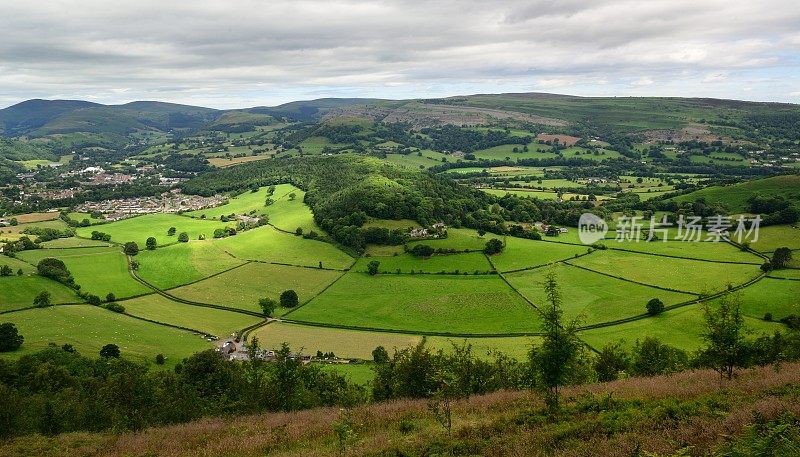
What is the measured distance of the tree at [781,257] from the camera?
A: 83.0m

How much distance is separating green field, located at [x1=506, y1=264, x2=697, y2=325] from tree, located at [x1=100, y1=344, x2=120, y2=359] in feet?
193

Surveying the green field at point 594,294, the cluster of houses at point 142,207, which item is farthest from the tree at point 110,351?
the cluster of houses at point 142,207

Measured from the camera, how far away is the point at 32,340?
66.8 meters

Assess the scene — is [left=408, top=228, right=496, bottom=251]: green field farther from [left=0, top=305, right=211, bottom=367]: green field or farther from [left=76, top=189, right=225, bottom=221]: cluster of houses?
[left=76, top=189, right=225, bottom=221]: cluster of houses

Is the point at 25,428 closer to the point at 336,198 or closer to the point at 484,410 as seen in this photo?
the point at 484,410

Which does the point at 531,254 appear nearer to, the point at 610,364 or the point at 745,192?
the point at 610,364

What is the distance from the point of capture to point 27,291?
82.2 metres

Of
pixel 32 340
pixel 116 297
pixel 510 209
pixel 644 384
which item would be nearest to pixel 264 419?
pixel 644 384

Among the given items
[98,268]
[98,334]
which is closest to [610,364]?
[98,334]

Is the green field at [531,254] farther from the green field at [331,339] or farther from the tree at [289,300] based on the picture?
the tree at [289,300]

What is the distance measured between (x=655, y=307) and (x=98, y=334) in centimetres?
8162

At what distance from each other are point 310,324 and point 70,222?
12026 cm

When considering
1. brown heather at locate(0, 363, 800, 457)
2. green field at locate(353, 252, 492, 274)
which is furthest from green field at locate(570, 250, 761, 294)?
brown heather at locate(0, 363, 800, 457)

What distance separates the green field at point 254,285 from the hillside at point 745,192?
11135 cm
